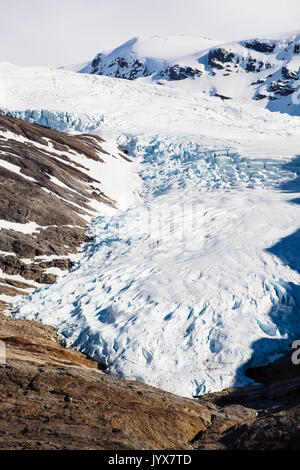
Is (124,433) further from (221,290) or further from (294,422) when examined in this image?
(221,290)

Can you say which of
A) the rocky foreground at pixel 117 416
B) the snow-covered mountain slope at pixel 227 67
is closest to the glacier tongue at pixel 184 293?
the rocky foreground at pixel 117 416

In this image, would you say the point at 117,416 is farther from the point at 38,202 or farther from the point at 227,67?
the point at 227,67

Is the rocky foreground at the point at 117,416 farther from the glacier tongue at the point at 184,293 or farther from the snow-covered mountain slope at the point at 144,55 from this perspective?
the snow-covered mountain slope at the point at 144,55

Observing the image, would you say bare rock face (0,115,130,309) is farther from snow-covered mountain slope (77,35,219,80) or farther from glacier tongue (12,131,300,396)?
snow-covered mountain slope (77,35,219,80)

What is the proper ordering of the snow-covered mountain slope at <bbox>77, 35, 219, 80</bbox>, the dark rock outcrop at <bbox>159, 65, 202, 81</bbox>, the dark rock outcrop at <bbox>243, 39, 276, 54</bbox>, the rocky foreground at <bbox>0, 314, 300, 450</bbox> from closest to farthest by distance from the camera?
the rocky foreground at <bbox>0, 314, 300, 450</bbox> < the dark rock outcrop at <bbox>159, 65, 202, 81</bbox> < the dark rock outcrop at <bbox>243, 39, 276, 54</bbox> < the snow-covered mountain slope at <bbox>77, 35, 219, 80</bbox>

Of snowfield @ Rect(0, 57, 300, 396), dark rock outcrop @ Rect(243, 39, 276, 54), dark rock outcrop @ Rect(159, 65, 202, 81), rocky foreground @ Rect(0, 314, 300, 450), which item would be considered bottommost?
dark rock outcrop @ Rect(159, 65, 202, 81)

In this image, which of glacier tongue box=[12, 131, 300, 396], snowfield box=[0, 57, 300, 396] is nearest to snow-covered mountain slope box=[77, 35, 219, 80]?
snowfield box=[0, 57, 300, 396]

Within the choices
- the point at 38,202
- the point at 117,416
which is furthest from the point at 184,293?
the point at 38,202
